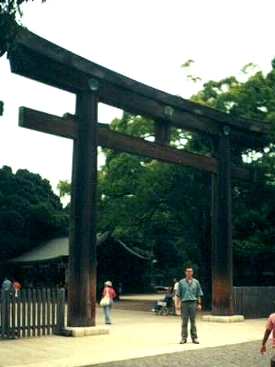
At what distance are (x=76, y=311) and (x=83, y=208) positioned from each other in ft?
8.69

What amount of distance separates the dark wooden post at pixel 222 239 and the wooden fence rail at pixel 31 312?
679 cm

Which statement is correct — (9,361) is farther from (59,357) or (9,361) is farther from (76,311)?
(76,311)

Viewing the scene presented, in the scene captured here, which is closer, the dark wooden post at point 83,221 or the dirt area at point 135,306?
the dark wooden post at point 83,221

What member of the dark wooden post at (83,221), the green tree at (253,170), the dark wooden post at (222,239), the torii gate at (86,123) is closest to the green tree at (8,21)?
the torii gate at (86,123)

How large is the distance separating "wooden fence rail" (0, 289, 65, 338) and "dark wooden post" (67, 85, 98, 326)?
359 mm

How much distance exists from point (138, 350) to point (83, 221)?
4174 millimetres

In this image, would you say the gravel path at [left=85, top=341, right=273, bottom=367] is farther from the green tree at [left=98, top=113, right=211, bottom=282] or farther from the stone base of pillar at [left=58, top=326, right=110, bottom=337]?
the green tree at [left=98, top=113, right=211, bottom=282]

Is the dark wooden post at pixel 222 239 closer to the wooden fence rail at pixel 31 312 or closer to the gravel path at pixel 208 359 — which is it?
the wooden fence rail at pixel 31 312

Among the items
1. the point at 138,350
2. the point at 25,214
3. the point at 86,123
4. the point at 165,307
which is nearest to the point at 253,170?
the point at 165,307

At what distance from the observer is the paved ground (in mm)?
10188

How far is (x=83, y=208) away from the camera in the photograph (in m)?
14.9

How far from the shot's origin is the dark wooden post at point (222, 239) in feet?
63.8

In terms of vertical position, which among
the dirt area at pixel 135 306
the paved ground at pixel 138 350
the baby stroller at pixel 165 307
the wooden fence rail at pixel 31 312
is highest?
the wooden fence rail at pixel 31 312

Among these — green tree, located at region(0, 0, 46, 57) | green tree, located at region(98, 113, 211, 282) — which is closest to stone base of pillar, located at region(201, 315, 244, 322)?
green tree, located at region(98, 113, 211, 282)
